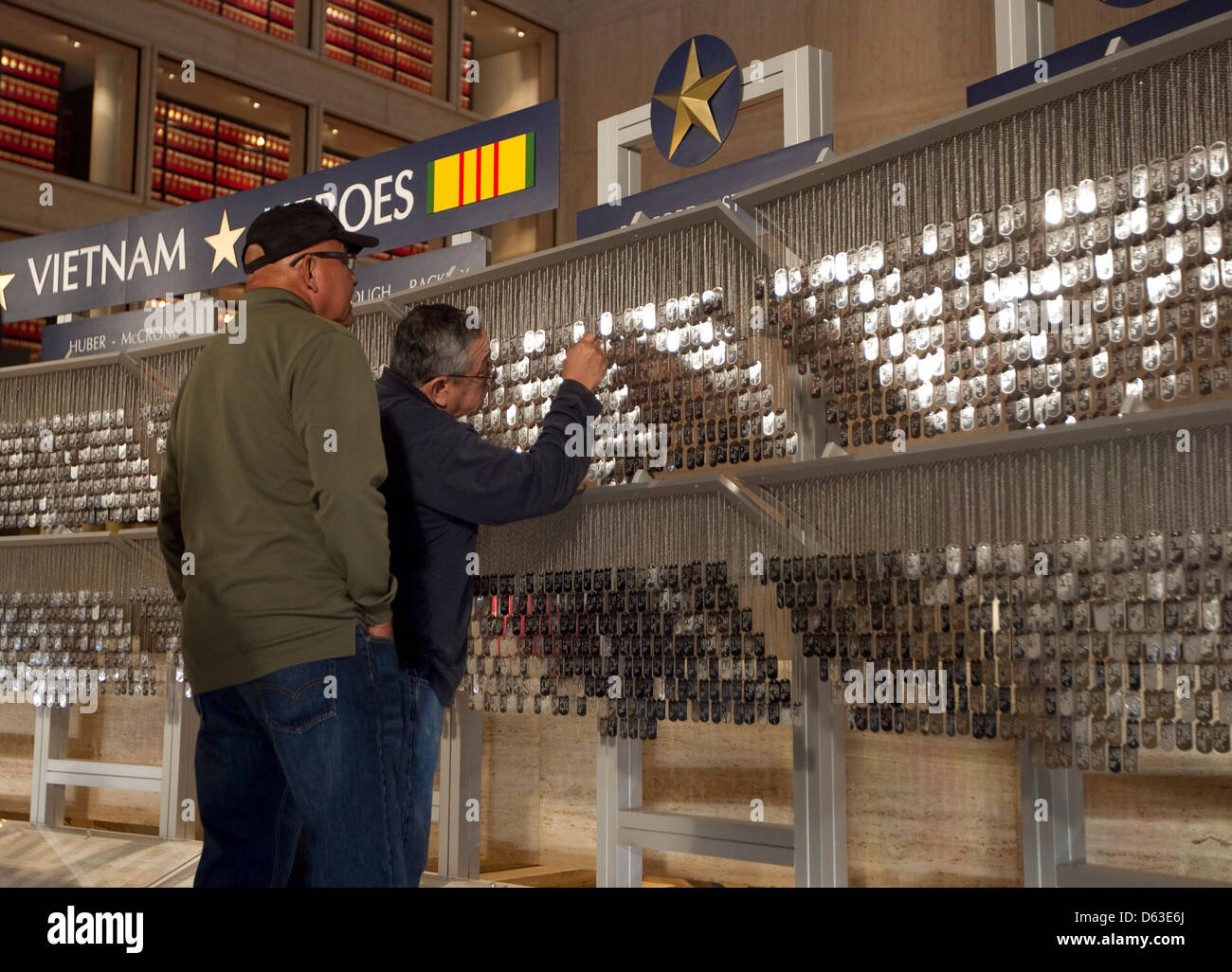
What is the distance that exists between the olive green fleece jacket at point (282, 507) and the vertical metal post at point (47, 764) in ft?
10.9

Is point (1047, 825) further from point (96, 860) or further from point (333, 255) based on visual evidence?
point (96, 860)

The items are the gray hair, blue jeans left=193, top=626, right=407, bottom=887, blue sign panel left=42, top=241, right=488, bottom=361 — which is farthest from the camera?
blue sign panel left=42, top=241, right=488, bottom=361

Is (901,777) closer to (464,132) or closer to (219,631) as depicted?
(219,631)

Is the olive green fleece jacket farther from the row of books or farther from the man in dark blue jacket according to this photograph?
the row of books

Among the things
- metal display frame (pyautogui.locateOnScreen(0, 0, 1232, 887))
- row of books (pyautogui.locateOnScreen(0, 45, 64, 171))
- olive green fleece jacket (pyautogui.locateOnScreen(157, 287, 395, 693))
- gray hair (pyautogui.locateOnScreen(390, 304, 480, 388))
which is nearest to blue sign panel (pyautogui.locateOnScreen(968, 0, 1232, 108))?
metal display frame (pyautogui.locateOnScreen(0, 0, 1232, 887))

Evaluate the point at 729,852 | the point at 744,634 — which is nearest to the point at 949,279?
the point at 744,634

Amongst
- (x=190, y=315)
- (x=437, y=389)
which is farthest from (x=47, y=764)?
(x=437, y=389)

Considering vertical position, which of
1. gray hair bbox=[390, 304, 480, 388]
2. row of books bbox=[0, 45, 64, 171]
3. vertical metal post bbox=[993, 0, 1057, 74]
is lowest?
gray hair bbox=[390, 304, 480, 388]

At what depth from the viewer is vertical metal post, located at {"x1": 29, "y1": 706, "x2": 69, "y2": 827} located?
5.00 meters

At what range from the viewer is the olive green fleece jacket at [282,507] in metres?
2.00

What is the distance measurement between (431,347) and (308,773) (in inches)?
47.3

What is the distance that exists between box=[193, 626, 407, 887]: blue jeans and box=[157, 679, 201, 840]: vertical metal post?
260 cm

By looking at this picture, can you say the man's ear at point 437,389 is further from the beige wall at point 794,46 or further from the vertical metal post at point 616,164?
the beige wall at point 794,46

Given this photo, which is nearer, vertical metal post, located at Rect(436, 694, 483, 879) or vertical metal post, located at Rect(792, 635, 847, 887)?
vertical metal post, located at Rect(792, 635, 847, 887)
